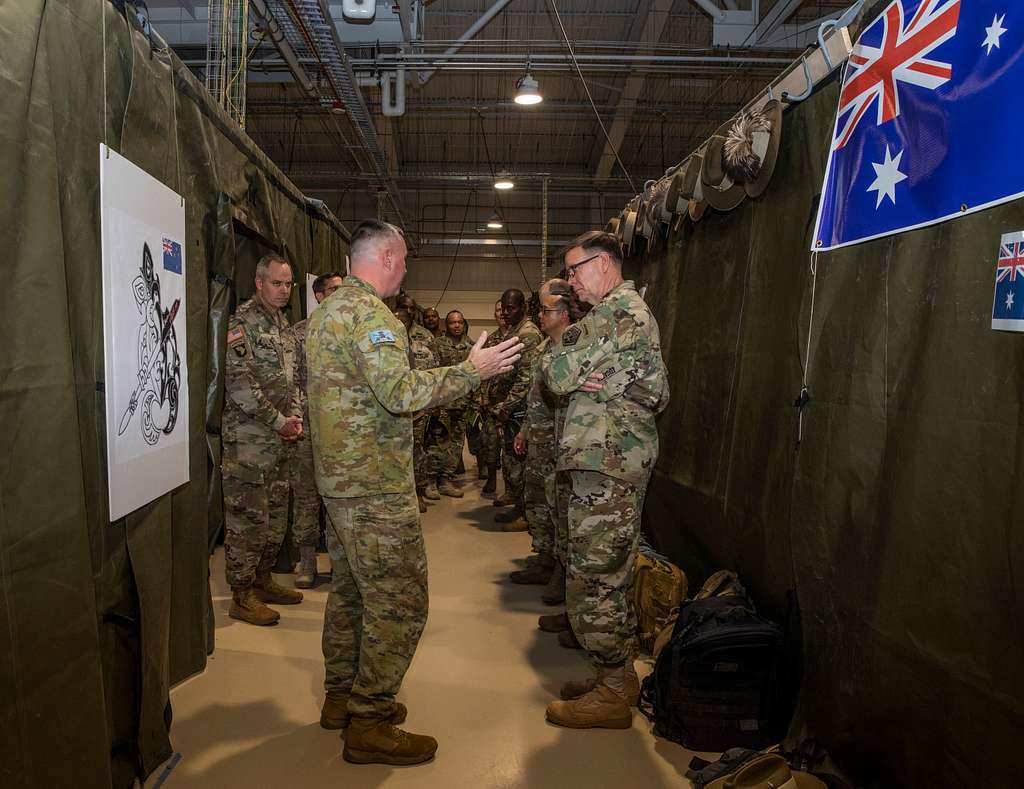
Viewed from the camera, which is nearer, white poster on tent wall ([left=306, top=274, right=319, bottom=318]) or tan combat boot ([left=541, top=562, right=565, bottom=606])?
tan combat boot ([left=541, top=562, right=565, bottom=606])

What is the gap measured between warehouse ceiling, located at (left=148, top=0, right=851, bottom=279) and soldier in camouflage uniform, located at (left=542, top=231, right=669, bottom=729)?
2910mm

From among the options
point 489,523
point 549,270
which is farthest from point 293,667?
point 549,270

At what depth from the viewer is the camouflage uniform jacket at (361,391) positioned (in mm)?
1963

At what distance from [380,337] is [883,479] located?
1478 millimetres

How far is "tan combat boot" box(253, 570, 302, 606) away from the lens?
3455 mm

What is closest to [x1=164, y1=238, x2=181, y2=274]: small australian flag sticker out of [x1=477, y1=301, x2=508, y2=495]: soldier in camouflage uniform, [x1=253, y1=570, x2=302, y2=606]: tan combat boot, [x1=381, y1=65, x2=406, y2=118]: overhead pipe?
[x1=253, y1=570, x2=302, y2=606]: tan combat boot

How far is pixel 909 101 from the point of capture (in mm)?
1643

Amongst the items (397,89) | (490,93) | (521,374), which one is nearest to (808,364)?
(521,374)

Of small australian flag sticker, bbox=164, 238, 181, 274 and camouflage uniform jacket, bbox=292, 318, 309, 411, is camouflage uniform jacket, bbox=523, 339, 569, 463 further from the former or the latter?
small australian flag sticker, bbox=164, 238, 181, 274

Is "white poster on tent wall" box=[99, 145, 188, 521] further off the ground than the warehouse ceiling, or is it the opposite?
the warehouse ceiling

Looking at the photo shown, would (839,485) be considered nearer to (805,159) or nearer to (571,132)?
(805,159)

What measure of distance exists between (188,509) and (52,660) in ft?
3.27

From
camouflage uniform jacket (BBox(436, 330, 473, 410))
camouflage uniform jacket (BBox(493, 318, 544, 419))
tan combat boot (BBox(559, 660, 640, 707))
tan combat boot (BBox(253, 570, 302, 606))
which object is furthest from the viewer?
camouflage uniform jacket (BBox(436, 330, 473, 410))

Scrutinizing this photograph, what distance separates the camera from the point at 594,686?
2.47 meters
